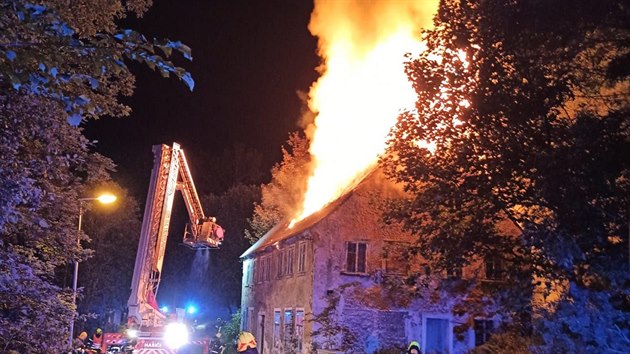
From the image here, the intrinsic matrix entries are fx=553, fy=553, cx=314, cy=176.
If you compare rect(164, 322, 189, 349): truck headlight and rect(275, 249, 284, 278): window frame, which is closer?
rect(164, 322, 189, 349): truck headlight

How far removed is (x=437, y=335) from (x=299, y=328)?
5173 mm

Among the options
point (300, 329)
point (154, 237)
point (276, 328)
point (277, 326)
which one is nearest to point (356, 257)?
point (300, 329)

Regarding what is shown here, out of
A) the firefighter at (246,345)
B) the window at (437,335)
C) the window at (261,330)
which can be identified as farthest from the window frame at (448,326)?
the firefighter at (246,345)

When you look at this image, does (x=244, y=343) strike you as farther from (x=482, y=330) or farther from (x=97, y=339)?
(x=482, y=330)

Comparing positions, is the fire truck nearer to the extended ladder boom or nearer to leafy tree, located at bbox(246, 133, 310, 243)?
the extended ladder boom

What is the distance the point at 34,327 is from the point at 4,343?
0.92m

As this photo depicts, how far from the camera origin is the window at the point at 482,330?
66.8 feet

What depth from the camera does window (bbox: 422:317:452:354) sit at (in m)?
20.1

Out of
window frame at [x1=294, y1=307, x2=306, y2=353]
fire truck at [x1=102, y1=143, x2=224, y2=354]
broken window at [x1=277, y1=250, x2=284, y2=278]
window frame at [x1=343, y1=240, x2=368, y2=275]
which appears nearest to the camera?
fire truck at [x1=102, y1=143, x2=224, y2=354]

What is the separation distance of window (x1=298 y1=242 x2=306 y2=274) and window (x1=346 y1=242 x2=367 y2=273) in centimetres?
189

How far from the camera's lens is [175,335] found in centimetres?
1538

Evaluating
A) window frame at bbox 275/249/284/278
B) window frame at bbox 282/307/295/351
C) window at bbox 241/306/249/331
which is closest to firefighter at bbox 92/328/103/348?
window frame at bbox 282/307/295/351

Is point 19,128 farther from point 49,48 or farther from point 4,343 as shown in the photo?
point 49,48

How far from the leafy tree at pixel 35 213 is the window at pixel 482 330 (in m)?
Result: 14.3
